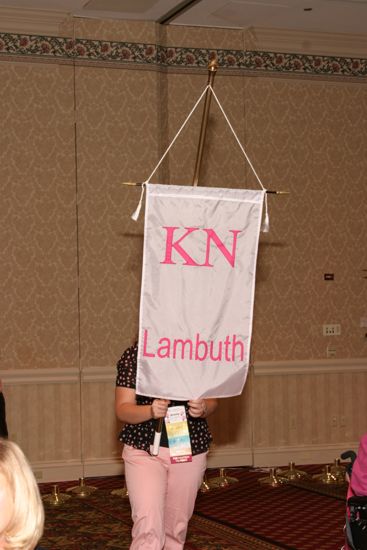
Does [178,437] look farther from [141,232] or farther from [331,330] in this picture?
[331,330]

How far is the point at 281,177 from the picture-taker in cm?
918

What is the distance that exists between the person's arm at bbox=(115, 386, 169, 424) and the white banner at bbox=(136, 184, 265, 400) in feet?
0.44

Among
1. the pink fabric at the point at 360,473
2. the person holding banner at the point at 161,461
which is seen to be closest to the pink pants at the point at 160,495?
the person holding banner at the point at 161,461

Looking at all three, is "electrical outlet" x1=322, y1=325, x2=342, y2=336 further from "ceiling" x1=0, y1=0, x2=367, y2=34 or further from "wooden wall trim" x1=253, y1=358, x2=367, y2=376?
"ceiling" x1=0, y1=0, x2=367, y2=34

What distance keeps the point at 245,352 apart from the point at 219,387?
20cm

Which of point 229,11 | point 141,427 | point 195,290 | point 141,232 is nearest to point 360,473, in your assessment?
point 141,427

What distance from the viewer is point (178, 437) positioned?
4.46 m

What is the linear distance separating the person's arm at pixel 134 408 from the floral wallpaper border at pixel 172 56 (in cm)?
448

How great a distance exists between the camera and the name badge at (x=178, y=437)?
4.44 meters

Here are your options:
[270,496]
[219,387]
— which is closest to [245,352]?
[219,387]

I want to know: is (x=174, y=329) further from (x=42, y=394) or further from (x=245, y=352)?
(x=42, y=394)

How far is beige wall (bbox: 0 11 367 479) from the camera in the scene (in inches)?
337

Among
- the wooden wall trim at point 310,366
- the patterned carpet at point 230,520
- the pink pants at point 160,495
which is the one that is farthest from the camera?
the wooden wall trim at point 310,366

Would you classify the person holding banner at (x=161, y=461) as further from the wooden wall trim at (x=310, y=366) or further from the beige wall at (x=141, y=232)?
the wooden wall trim at (x=310, y=366)
